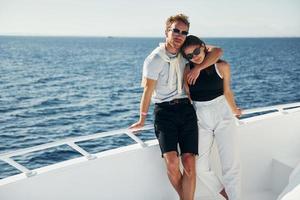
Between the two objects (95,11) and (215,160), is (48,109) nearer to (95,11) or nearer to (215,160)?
(215,160)

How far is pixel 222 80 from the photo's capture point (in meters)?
3.11

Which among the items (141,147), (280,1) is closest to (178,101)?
(141,147)

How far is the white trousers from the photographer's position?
10.2 ft

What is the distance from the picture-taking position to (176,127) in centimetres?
300

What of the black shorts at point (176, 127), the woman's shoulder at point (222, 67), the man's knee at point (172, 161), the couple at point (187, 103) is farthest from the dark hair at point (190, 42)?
the man's knee at point (172, 161)

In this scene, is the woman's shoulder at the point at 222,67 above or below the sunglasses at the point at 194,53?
below

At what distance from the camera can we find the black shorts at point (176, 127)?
116 inches

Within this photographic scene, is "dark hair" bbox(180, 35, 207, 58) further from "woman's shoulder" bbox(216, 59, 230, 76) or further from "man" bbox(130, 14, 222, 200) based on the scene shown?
"woman's shoulder" bbox(216, 59, 230, 76)

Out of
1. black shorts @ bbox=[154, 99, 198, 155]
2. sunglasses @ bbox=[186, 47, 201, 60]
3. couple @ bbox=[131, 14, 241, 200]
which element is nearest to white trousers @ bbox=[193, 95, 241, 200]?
couple @ bbox=[131, 14, 241, 200]

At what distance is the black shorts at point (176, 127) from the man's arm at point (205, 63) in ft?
0.69

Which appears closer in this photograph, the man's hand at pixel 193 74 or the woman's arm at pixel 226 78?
the man's hand at pixel 193 74

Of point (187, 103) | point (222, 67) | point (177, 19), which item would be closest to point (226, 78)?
point (222, 67)

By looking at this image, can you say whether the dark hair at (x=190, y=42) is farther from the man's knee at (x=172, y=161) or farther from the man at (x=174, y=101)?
the man's knee at (x=172, y=161)

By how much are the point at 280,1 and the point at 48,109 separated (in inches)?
3926
